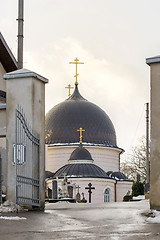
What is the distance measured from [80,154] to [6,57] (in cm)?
4417

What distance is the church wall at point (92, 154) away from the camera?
246 ft

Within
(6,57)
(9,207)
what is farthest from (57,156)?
(9,207)

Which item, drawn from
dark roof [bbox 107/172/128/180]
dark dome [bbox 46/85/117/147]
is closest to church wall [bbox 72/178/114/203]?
dark roof [bbox 107/172/128/180]

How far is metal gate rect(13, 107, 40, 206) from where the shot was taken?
527 inches

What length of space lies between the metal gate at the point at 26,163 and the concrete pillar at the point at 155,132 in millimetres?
2683

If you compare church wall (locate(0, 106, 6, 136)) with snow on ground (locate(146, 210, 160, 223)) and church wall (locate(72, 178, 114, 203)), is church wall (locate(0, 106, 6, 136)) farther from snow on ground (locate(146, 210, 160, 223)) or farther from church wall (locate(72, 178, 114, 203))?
church wall (locate(72, 178, 114, 203))

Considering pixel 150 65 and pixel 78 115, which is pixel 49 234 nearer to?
Answer: pixel 150 65

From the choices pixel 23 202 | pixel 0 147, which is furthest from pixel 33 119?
pixel 0 147

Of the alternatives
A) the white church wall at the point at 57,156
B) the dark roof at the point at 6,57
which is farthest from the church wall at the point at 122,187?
the dark roof at the point at 6,57

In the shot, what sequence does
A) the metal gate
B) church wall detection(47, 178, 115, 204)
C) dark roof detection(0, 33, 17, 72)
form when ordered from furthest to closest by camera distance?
church wall detection(47, 178, 115, 204), dark roof detection(0, 33, 17, 72), the metal gate

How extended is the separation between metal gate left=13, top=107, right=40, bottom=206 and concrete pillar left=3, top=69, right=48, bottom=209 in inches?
6.3

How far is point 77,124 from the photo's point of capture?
74.6 metres

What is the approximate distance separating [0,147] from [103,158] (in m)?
55.5

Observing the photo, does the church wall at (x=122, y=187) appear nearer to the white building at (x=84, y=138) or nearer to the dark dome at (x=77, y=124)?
the white building at (x=84, y=138)
